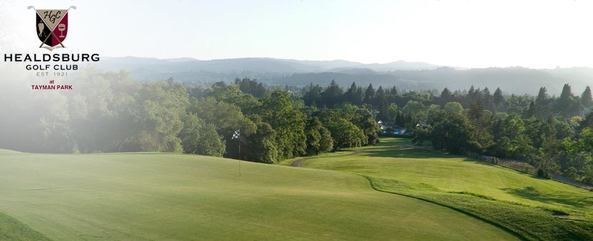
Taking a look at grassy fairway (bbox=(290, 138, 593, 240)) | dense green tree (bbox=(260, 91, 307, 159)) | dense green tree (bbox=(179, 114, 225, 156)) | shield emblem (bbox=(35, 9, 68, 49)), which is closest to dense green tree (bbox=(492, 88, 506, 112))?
grassy fairway (bbox=(290, 138, 593, 240))

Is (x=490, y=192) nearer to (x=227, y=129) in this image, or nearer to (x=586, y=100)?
(x=227, y=129)

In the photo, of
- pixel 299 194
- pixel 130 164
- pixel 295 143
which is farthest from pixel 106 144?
pixel 299 194

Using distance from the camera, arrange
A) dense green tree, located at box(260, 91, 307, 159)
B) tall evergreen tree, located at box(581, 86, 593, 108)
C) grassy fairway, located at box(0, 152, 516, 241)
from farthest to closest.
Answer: tall evergreen tree, located at box(581, 86, 593, 108), dense green tree, located at box(260, 91, 307, 159), grassy fairway, located at box(0, 152, 516, 241)

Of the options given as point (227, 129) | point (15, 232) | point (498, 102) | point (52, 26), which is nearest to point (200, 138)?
point (227, 129)

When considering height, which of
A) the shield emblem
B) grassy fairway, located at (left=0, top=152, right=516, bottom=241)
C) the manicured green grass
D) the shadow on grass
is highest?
the shield emblem

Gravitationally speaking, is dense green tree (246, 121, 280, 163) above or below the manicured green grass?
below

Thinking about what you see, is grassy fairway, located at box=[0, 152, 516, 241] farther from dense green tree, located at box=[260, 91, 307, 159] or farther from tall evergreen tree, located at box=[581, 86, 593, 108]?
tall evergreen tree, located at box=[581, 86, 593, 108]

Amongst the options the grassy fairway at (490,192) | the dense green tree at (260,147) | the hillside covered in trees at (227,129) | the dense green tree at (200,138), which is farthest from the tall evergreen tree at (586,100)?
the dense green tree at (200,138)
